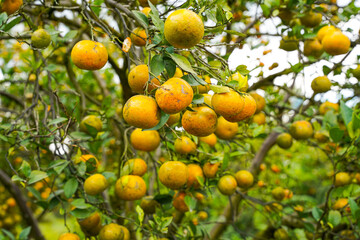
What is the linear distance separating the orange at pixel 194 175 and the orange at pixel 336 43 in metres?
0.95

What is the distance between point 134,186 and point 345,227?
1.82m

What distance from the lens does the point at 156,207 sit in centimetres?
166

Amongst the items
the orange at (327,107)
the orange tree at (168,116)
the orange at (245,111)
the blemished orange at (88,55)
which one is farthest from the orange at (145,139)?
the orange at (327,107)

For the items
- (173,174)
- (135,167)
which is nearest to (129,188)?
(135,167)

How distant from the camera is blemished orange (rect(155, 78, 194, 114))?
77 cm

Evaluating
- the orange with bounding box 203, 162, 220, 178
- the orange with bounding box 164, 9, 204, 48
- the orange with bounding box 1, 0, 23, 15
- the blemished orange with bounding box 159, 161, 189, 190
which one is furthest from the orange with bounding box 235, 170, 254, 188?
the orange with bounding box 1, 0, 23, 15

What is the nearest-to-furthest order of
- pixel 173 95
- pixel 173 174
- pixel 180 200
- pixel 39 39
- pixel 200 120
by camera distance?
pixel 173 95, pixel 200 120, pixel 173 174, pixel 39 39, pixel 180 200

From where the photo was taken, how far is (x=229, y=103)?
0.86 metres

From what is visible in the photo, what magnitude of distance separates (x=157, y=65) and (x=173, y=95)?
14cm

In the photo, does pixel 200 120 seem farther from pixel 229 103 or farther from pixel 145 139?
pixel 145 139

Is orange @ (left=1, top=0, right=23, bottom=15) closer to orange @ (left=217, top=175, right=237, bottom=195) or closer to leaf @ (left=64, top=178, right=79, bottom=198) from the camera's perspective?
leaf @ (left=64, top=178, right=79, bottom=198)

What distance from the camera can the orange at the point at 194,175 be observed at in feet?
4.84

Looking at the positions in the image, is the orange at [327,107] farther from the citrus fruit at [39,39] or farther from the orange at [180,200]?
the citrus fruit at [39,39]

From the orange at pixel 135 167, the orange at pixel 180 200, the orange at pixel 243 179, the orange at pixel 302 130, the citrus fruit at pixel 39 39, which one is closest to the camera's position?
the citrus fruit at pixel 39 39
